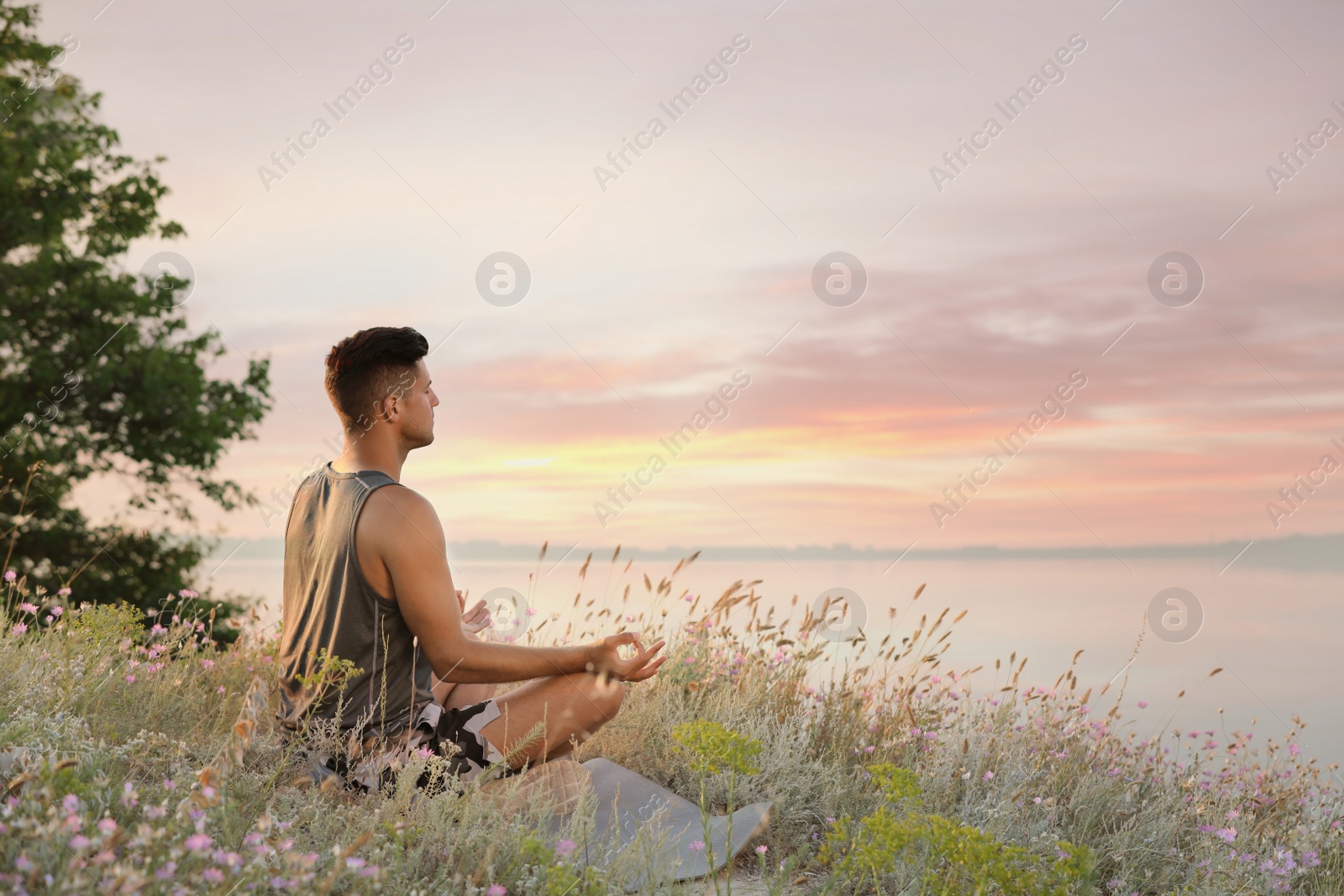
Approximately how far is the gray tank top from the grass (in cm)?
30

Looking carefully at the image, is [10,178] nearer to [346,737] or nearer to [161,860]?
[346,737]

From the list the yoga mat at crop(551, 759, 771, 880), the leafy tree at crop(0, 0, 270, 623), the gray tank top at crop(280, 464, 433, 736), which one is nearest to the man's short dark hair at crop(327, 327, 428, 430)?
the gray tank top at crop(280, 464, 433, 736)

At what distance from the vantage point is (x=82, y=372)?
13281mm

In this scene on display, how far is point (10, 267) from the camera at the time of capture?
13344 mm

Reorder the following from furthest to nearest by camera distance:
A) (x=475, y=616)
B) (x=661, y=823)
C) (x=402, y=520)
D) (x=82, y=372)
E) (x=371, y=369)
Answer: (x=82, y=372)
(x=475, y=616)
(x=371, y=369)
(x=661, y=823)
(x=402, y=520)

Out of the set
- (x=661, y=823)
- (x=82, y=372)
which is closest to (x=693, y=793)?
(x=661, y=823)

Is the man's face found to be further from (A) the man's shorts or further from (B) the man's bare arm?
(A) the man's shorts

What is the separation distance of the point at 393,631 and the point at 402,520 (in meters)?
0.49

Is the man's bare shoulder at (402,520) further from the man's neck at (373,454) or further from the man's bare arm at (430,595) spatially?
the man's neck at (373,454)

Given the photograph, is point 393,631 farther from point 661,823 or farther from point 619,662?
point 661,823

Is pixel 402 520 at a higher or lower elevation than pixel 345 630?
higher

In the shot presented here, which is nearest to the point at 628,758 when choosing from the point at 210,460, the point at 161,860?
the point at 161,860

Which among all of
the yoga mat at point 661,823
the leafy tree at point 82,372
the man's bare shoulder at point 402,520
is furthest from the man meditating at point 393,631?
the leafy tree at point 82,372

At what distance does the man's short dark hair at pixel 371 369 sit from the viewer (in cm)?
404
